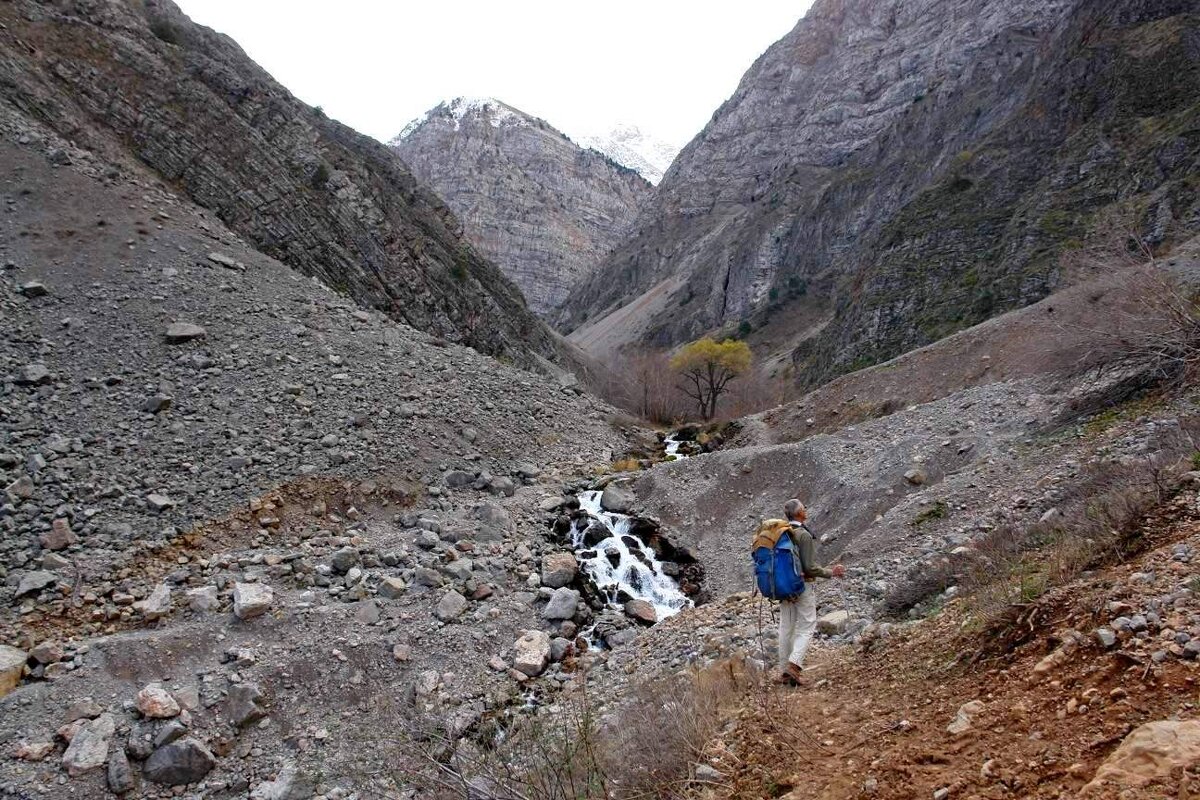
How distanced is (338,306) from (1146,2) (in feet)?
159

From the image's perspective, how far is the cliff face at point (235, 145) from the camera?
76.5ft

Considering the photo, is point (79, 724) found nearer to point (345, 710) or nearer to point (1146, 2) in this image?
point (345, 710)

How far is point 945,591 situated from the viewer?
7176mm

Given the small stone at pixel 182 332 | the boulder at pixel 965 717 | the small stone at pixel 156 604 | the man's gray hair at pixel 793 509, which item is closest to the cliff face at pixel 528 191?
the small stone at pixel 182 332

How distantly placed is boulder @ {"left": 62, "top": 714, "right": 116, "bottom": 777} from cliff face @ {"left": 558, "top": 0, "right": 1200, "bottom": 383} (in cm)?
3413

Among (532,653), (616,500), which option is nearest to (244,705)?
(532,653)

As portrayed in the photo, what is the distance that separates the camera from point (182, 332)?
15875 mm

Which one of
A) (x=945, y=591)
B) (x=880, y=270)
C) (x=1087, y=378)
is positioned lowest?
(x=945, y=591)

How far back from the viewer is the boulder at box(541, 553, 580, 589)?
486 inches

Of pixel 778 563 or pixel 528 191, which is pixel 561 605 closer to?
pixel 778 563

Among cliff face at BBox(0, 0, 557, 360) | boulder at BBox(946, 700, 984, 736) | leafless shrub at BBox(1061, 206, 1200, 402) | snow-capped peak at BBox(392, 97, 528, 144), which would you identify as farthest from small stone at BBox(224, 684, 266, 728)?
snow-capped peak at BBox(392, 97, 528, 144)

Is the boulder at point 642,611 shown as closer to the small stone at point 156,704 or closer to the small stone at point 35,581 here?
the small stone at point 156,704

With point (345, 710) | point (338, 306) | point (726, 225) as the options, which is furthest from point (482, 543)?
point (726, 225)

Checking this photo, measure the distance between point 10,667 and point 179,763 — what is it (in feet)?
8.56
